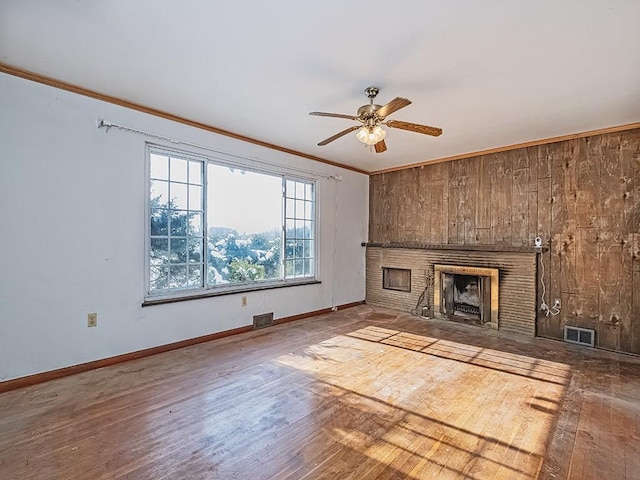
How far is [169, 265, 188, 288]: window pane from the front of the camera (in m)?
3.59

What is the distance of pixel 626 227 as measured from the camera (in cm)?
364

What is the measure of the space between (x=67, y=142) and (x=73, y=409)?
213 cm

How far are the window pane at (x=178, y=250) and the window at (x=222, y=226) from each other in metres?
0.01

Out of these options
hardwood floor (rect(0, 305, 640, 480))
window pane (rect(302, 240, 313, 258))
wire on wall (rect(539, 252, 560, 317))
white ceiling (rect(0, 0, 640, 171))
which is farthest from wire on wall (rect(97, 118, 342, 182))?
wire on wall (rect(539, 252, 560, 317))

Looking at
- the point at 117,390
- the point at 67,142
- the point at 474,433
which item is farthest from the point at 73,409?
the point at 474,433

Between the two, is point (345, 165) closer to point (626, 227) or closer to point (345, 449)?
point (626, 227)

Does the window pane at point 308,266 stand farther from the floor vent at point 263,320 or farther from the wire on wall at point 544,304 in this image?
the wire on wall at point 544,304

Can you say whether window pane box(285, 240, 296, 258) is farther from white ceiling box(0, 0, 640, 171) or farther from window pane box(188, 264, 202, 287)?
white ceiling box(0, 0, 640, 171)

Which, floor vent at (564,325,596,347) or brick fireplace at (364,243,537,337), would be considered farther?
brick fireplace at (364,243,537,337)

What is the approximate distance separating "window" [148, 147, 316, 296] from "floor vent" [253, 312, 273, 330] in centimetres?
45

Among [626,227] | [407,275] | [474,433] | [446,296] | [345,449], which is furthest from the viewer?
[407,275]

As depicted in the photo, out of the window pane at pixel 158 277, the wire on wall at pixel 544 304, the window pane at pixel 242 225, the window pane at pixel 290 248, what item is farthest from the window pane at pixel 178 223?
the wire on wall at pixel 544 304

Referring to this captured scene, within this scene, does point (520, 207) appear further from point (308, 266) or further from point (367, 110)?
point (308, 266)

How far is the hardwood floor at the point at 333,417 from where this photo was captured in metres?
1.75
